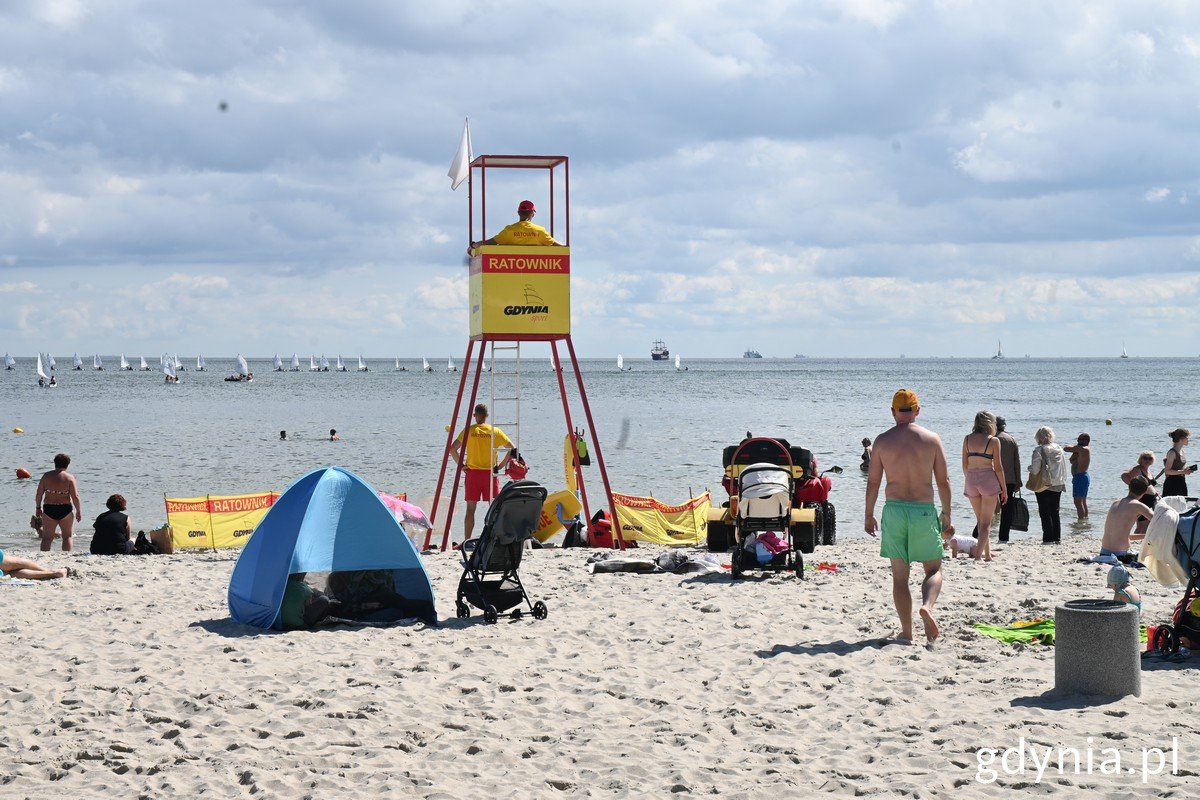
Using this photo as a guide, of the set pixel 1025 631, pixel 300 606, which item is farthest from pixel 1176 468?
pixel 300 606

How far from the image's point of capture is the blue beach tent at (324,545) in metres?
8.70

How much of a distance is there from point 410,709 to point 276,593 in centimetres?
242

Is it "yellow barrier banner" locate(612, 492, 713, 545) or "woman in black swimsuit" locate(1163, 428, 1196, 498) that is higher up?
"woman in black swimsuit" locate(1163, 428, 1196, 498)

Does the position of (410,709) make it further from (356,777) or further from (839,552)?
(839,552)

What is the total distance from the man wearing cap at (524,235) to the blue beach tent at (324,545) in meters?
4.51

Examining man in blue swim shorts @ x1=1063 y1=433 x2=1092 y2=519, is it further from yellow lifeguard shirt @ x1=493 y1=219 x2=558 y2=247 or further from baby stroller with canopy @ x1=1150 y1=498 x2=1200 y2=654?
baby stroller with canopy @ x1=1150 y1=498 x2=1200 y2=654

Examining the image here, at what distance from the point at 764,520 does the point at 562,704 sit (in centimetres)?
430

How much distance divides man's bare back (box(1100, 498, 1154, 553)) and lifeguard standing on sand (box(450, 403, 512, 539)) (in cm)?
626

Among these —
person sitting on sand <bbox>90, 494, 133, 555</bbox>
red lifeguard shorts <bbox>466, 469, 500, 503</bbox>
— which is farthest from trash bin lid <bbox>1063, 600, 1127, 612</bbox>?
person sitting on sand <bbox>90, 494, 133, 555</bbox>

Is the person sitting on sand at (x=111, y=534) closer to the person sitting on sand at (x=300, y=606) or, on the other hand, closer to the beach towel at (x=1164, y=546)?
the person sitting on sand at (x=300, y=606)

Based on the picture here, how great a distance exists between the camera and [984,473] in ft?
39.7

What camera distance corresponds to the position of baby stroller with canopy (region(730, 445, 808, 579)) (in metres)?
10.5

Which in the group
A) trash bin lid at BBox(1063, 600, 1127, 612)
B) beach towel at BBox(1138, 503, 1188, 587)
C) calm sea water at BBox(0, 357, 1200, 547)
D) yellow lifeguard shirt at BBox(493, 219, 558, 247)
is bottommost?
calm sea water at BBox(0, 357, 1200, 547)

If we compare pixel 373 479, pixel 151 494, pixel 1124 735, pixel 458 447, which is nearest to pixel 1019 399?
pixel 373 479
